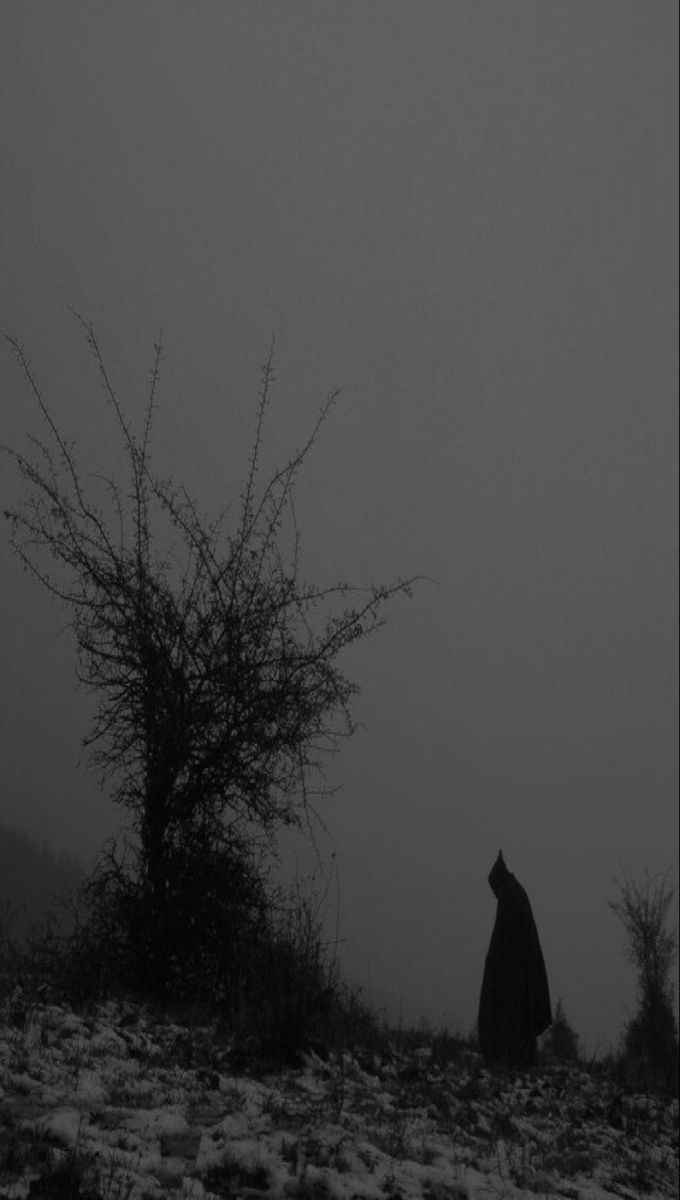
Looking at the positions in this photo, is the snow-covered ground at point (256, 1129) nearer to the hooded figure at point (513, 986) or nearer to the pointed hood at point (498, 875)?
the hooded figure at point (513, 986)

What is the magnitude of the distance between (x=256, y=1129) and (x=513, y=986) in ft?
27.7

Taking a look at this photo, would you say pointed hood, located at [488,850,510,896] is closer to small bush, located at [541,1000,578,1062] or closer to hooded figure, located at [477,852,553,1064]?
hooded figure, located at [477,852,553,1064]

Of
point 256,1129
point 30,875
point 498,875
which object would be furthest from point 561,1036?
point 256,1129

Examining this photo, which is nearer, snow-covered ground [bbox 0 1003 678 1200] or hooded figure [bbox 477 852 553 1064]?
snow-covered ground [bbox 0 1003 678 1200]

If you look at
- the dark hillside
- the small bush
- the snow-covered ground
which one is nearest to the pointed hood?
the snow-covered ground

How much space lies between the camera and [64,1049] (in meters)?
5.98

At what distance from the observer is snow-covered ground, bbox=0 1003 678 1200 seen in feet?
14.1

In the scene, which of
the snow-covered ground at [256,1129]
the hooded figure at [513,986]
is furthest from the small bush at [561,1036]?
the snow-covered ground at [256,1129]

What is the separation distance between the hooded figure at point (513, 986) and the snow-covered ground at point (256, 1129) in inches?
137

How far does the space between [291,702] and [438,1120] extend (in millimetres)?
4077

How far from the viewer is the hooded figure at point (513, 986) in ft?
41.0

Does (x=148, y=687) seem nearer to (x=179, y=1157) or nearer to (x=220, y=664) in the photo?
(x=220, y=664)

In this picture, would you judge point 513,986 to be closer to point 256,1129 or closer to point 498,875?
point 498,875

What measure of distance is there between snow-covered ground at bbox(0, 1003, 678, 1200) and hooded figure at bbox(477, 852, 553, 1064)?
349cm
